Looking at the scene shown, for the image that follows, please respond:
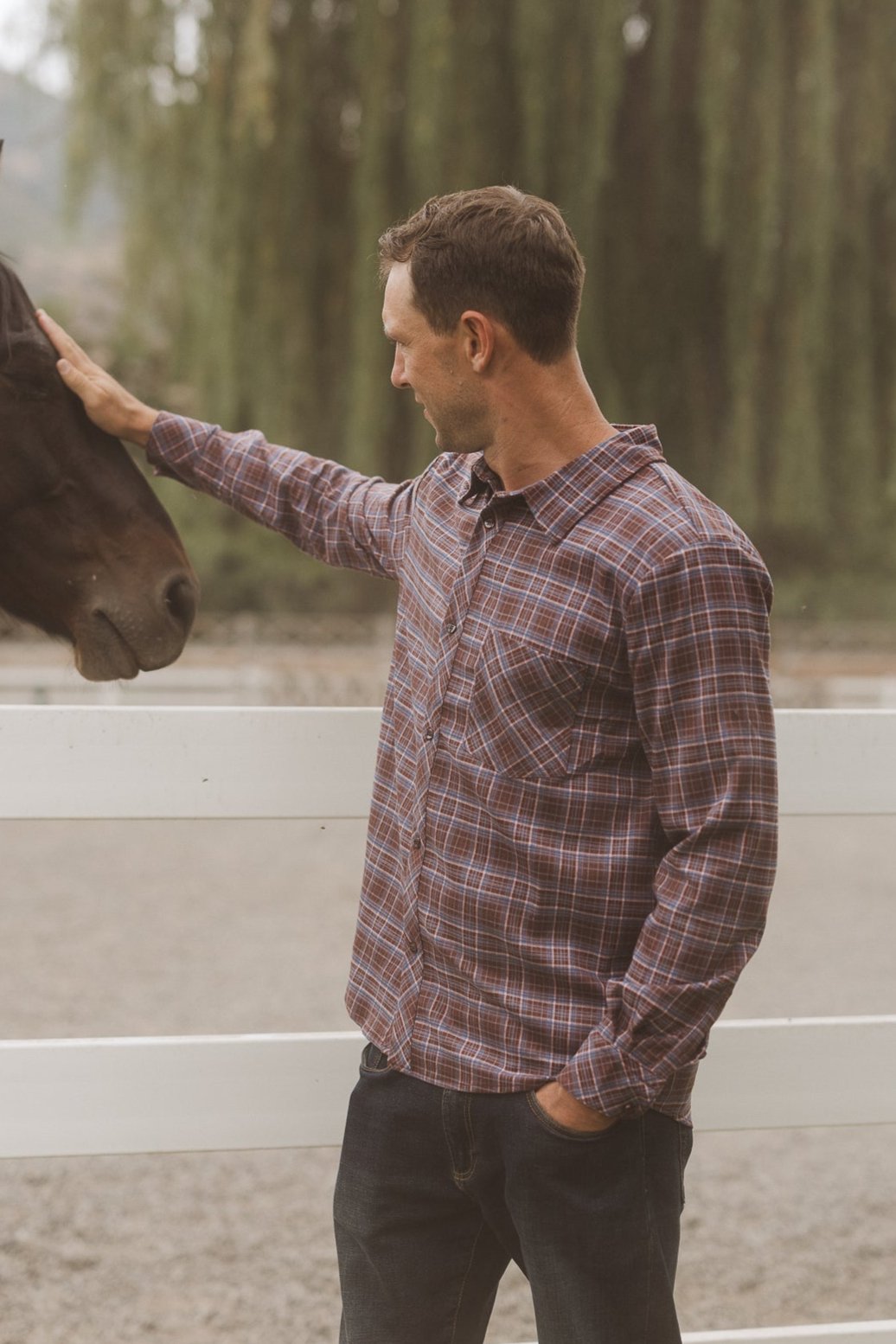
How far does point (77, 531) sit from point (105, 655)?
22 centimetres

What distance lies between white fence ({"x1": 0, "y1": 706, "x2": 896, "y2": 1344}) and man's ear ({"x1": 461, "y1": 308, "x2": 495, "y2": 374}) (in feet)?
2.28

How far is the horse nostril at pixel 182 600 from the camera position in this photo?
2.16m

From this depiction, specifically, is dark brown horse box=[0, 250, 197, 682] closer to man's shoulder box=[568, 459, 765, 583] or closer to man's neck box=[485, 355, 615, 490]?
man's neck box=[485, 355, 615, 490]

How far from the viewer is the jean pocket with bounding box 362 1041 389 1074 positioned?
5.32 ft

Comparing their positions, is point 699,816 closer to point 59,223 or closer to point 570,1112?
point 570,1112

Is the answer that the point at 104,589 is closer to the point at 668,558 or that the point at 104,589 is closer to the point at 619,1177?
the point at 668,558

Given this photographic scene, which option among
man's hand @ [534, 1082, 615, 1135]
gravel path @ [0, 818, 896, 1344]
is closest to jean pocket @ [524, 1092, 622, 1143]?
man's hand @ [534, 1082, 615, 1135]

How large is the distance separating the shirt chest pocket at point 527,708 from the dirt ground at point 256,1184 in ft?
3.02

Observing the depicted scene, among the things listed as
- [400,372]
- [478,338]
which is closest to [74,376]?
[400,372]

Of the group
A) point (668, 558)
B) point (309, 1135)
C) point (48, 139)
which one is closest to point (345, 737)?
point (309, 1135)

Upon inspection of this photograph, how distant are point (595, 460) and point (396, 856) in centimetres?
53

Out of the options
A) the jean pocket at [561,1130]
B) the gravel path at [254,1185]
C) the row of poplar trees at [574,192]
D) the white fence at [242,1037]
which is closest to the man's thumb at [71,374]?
the white fence at [242,1037]

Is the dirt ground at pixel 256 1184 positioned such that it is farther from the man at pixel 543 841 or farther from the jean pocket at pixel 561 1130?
the jean pocket at pixel 561 1130

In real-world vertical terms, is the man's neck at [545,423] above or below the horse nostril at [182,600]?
above
